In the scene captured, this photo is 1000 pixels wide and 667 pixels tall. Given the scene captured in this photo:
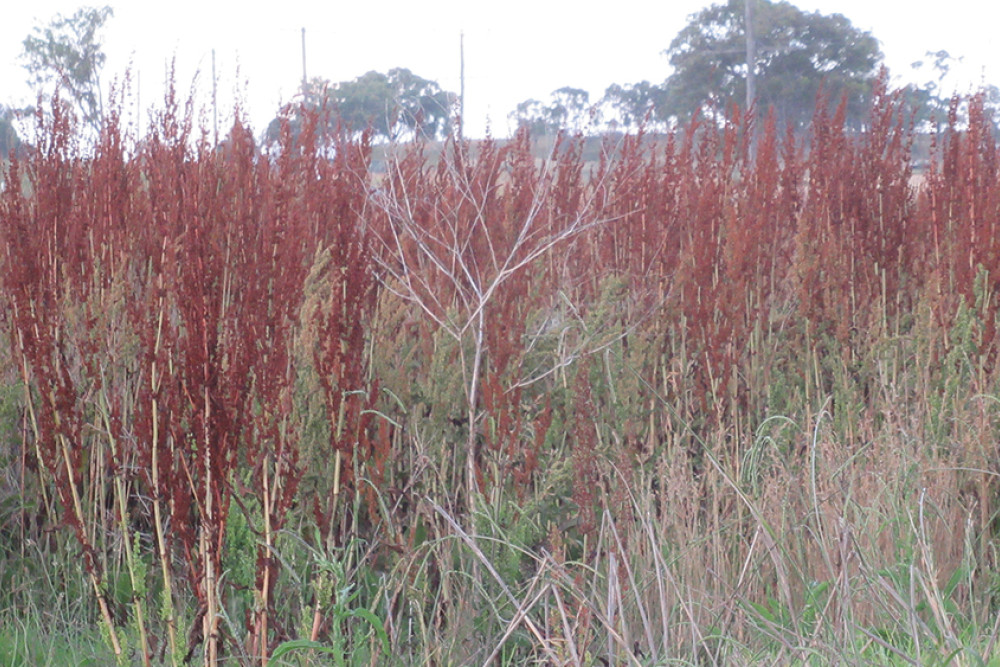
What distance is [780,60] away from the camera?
974 inches

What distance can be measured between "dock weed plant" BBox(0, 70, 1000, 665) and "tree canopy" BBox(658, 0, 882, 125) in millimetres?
20048

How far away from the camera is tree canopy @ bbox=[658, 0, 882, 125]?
2375 cm

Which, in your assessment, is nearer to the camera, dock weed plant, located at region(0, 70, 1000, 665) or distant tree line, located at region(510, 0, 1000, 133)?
dock weed plant, located at region(0, 70, 1000, 665)

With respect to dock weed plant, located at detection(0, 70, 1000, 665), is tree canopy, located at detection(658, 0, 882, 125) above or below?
above

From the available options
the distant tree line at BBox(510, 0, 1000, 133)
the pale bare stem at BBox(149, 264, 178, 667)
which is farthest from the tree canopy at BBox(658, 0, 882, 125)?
the pale bare stem at BBox(149, 264, 178, 667)

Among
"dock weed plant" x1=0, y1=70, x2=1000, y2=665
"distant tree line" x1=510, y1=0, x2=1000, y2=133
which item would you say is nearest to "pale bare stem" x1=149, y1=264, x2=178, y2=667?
"dock weed plant" x1=0, y1=70, x2=1000, y2=665

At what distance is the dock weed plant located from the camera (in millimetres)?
2053

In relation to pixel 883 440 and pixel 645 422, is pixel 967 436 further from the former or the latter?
pixel 645 422

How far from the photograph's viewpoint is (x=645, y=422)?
3.75 m

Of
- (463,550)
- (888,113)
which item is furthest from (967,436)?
(888,113)

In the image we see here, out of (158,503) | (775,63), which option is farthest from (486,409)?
(775,63)

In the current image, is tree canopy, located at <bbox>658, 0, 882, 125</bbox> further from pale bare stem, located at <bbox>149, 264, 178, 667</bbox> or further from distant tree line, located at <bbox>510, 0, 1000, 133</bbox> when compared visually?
pale bare stem, located at <bbox>149, 264, 178, 667</bbox>

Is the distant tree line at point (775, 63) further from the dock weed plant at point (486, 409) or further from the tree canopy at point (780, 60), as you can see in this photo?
the dock weed plant at point (486, 409)

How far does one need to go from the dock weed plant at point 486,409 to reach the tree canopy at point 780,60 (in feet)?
65.8
